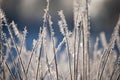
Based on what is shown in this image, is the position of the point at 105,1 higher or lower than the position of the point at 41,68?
higher

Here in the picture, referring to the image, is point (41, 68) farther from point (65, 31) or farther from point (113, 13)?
point (113, 13)

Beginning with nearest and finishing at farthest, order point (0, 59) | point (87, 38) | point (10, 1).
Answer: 1. point (87, 38)
2. point (0, 59)
3. point (10, 1)

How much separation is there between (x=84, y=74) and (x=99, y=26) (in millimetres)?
4072

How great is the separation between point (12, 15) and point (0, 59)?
4.40 m

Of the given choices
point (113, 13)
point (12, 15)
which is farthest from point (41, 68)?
point (113, 13)

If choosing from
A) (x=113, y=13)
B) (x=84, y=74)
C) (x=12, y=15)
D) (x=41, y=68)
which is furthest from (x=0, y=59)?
(x=113, y=13)

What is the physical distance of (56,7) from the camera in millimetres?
5766

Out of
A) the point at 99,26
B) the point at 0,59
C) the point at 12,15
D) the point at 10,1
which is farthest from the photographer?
the point at 10,1

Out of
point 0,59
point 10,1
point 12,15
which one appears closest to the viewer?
point 0,59

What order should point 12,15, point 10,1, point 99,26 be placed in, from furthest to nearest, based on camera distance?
point 10,1
point 12,15
point 99,26

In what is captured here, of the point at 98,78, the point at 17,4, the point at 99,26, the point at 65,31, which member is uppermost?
the point at 17,4

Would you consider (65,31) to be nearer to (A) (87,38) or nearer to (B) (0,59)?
(A) (87,38)

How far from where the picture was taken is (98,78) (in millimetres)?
1088

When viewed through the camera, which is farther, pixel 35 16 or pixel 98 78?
pixel 35 16
